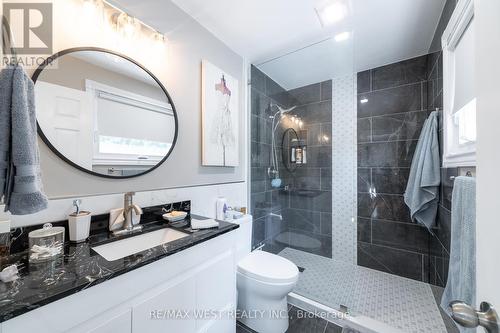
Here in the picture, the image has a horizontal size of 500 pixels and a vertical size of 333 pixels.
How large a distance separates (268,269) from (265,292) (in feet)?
0.50

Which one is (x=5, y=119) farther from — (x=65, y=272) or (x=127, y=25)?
(x=127, y=25)

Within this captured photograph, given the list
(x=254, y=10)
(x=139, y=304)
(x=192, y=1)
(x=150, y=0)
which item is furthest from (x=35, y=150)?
(x=254, y=10)

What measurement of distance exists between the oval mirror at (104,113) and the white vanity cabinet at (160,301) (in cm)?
63

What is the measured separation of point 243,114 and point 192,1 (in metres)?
1.01

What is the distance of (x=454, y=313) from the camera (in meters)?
0.45

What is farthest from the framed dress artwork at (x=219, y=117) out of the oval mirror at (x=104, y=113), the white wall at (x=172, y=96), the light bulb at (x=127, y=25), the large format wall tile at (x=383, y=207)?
the large format wall tile at (x=383, y=207)

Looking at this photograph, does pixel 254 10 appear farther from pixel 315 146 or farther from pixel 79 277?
pixel 79 277

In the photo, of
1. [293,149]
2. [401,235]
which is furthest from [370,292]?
[293,149]

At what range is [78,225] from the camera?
93cm

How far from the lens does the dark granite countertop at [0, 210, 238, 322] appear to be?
52 cm

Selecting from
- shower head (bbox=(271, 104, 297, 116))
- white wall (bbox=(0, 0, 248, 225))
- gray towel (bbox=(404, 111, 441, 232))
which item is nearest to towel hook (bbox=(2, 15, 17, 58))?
white wall (bbox=(0, 0, 248, 225))

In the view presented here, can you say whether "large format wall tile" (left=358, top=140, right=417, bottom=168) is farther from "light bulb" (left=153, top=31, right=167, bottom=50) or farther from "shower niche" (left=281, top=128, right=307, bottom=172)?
"light bulb" (left=153, top=31, right=167, bottom=50)

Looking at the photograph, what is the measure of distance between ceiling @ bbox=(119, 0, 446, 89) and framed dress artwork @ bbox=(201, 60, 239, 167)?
37cm

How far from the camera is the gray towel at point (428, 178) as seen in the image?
1688 mm
